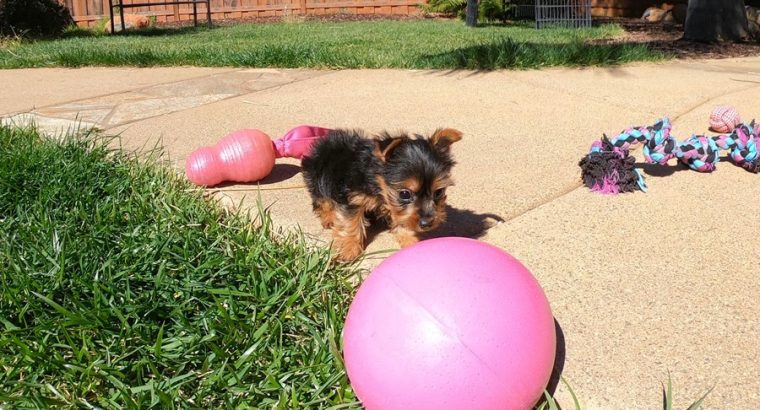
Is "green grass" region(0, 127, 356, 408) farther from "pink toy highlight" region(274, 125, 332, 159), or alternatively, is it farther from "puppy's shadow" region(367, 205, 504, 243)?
"pink toy highlight" region(274, 125, 332, 159)

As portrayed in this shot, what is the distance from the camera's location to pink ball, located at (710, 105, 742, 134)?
5.22 m

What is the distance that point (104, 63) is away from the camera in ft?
32.7

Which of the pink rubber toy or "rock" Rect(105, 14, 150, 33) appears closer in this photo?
the pink rubber toy

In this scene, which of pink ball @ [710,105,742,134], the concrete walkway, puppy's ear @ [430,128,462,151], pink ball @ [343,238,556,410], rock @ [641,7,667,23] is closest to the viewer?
pink ball @ [343,238,556,410]

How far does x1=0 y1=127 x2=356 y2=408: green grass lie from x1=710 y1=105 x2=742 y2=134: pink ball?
3639 mm

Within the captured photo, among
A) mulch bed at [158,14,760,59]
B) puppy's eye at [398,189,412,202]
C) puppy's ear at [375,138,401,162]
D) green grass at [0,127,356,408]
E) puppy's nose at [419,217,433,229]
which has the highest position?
mulch bed at [158,14,760,59]

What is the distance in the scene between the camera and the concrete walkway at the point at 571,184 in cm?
256

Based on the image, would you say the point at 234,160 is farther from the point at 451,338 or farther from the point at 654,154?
the point at 654,154

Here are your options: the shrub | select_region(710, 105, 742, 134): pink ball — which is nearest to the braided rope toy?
select_region(710, 105, 742, 134): pink ball

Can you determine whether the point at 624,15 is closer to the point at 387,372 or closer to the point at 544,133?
the point at 544,133

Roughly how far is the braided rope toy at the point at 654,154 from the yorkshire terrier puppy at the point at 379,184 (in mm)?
1221

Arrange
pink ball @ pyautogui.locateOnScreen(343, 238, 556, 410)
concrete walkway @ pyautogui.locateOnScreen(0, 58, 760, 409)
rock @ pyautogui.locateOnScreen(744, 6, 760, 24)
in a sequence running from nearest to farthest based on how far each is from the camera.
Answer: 1. pink ball @ pyautogui.locateOnScreen(343, 238, 556, 410)
2. concrete walkway @ pyautogui.locateOnScreen(0, 58, 760, 409)
3. rock @ pyautogui.locateOnScreen(744, 6, 760, 24)

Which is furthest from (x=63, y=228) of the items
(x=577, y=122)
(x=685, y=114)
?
(x=685, y=114)

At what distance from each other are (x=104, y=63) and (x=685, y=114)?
26.0ft
